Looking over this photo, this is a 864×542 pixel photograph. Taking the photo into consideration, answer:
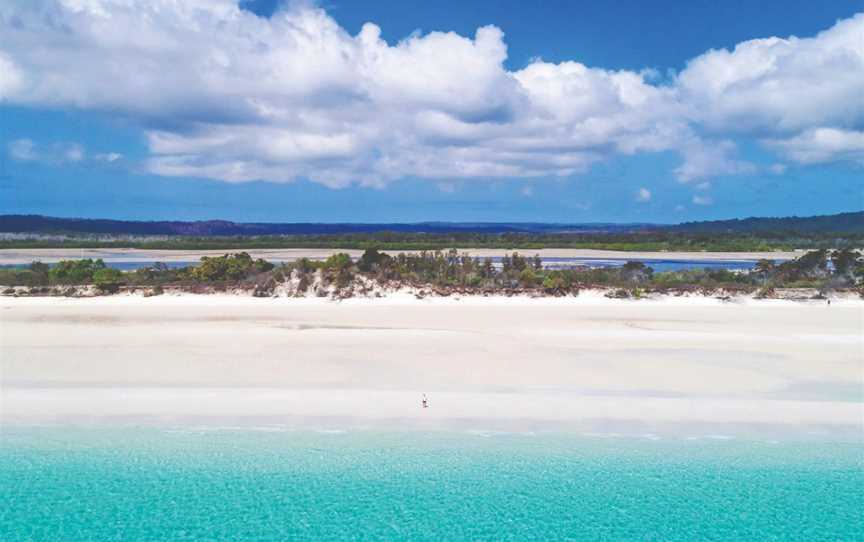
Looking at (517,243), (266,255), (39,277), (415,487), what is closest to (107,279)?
(39,277)

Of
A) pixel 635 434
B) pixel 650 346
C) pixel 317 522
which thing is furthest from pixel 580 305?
pixel 317 522

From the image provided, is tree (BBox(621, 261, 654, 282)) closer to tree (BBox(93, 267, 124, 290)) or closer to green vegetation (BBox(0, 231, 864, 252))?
tree (BBox(93, 267, 124, 290))

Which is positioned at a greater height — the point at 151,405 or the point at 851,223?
the point at 851,223

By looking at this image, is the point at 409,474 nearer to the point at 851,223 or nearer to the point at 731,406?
the point at 731,406

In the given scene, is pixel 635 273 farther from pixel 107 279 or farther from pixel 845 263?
pixel 107 279

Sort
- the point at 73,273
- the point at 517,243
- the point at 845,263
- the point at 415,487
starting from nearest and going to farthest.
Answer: the point at 415,487
the point at 73,273
the point at 845,263
the point at 517,243

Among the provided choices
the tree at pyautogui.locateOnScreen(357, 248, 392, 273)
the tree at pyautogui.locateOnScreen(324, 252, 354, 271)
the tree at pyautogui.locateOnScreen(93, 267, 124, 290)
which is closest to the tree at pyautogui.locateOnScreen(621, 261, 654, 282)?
the tree at pyautogui.locateOnScreen(357, 248, 392, 273)

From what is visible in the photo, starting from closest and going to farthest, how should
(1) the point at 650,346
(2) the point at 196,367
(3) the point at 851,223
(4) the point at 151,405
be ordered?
(4) the point at 151,405, (2) the point at 196,367, (1) the point at 650,346, (3) the point at 851,223
